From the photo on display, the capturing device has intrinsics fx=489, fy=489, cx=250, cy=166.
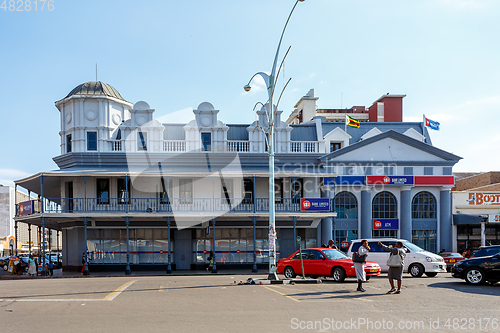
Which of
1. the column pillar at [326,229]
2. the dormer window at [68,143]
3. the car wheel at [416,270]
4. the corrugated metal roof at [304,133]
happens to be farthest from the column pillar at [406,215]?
the dormer window at [68,143]

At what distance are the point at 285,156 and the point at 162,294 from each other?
788 inches

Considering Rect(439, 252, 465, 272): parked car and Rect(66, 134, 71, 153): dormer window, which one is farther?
Rect(66, 134, 71, 153): dormer window

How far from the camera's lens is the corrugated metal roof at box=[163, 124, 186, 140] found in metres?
33.8

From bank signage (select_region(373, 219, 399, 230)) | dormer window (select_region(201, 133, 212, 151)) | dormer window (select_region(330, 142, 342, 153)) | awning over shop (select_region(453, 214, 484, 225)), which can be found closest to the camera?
dormer window (select_region(201, 133, 212, 151))

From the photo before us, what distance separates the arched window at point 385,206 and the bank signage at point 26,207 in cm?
2248

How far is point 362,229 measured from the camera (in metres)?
34.2

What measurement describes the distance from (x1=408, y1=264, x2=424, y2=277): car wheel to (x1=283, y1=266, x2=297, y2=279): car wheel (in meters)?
5.49

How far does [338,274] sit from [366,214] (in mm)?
15796

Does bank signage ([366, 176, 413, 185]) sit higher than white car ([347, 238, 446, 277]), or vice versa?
bank signage ([366, 176, 413, 185])

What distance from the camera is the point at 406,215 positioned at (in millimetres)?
34344

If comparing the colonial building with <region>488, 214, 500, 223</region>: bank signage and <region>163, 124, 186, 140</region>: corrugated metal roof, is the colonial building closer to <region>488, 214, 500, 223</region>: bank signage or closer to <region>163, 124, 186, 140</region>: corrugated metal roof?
<region>163, 124, 186, 140</region>: corrugated metal roof

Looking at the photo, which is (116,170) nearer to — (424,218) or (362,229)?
(362,229)

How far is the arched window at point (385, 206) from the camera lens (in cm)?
3456

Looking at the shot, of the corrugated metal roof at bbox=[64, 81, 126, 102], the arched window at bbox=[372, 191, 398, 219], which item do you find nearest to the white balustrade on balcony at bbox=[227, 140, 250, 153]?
the corrugated metal roof at bbox=[64, 81, 126, 102]
